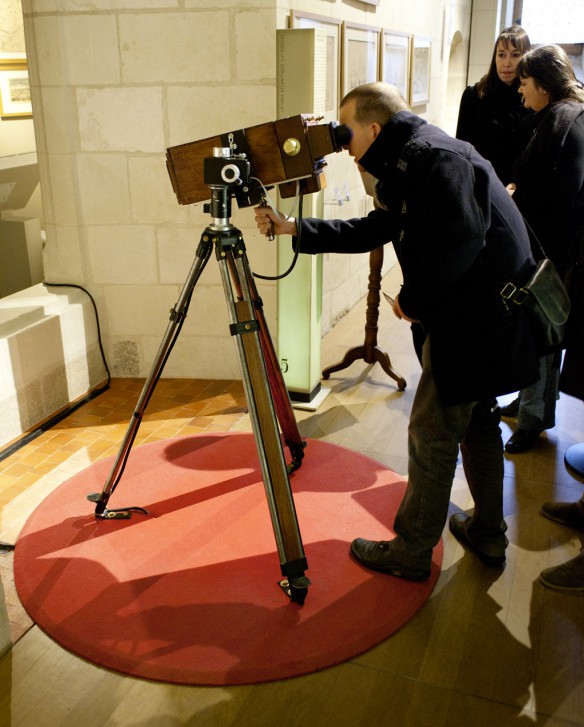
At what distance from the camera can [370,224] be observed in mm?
2609

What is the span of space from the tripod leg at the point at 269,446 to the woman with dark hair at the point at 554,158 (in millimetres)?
1423

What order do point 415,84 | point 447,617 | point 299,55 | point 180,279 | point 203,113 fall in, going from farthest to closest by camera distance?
point 415,84, point 180,279, point 203,113, point 299,55, point 447,617

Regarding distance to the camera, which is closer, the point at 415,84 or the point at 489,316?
the point at 489,316

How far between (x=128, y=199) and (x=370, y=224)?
5.86 ft

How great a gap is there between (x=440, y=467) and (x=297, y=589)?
0.58 meters

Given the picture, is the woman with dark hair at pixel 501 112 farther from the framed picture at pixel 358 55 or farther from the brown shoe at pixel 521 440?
the brown shoe at pixel 521 440

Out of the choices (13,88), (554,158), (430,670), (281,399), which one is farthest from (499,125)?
(13,88)

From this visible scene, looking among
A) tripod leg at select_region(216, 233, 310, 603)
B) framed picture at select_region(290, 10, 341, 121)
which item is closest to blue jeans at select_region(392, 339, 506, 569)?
tripod leg at select_region(216, 233, 310, 603)

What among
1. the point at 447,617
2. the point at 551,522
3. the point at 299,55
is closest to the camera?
the point at 447,617

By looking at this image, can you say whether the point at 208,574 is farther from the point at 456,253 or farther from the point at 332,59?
the point at 332,59

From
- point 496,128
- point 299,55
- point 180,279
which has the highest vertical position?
point 299,55

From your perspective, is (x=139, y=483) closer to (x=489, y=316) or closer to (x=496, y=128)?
(x=489, y=316)

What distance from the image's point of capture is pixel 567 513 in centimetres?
281

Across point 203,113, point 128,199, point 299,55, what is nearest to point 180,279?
point 128,199
